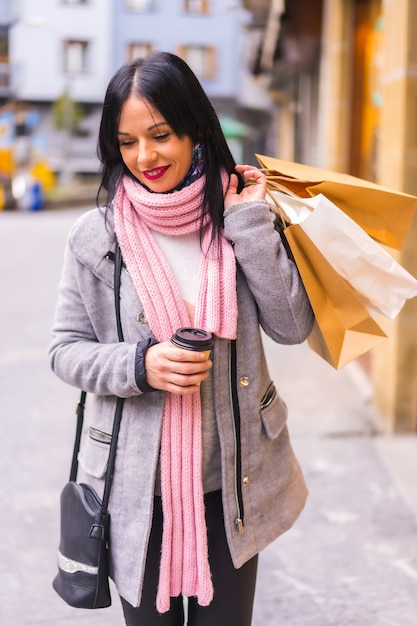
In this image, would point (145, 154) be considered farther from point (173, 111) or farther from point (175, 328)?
point (175, 328)

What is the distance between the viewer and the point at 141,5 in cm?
3612

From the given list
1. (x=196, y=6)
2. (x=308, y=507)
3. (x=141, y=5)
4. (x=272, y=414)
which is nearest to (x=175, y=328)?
(x=272, y=414)

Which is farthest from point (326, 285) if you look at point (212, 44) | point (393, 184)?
point (212, 44)

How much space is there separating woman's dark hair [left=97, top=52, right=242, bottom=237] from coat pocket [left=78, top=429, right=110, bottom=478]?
1.90 feet

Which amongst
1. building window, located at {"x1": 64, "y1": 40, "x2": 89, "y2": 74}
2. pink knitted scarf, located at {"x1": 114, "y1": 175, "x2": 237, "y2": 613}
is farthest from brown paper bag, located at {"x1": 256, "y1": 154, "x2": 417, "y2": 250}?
building window, located at {"x1": 64, "y1": 40, "x2": 89, "y2": 74}

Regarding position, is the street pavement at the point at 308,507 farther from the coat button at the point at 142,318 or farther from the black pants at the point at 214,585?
the coat button at the point at 142,318

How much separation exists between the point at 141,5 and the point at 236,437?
36965 mm

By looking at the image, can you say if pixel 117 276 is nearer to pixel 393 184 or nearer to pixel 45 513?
pixel 45 513

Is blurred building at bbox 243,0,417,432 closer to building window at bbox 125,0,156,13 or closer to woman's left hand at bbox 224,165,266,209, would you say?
woman's left hand at bbox 224,165,266,209

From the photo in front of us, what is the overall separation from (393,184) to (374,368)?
3.94ft

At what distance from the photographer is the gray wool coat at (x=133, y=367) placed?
1912 millimetres

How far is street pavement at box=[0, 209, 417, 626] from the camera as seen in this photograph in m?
3.14

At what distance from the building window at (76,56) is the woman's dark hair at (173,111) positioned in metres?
36.8

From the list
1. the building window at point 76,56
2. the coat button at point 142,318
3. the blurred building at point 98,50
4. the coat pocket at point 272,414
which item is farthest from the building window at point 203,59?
the coat button at point 142,318
